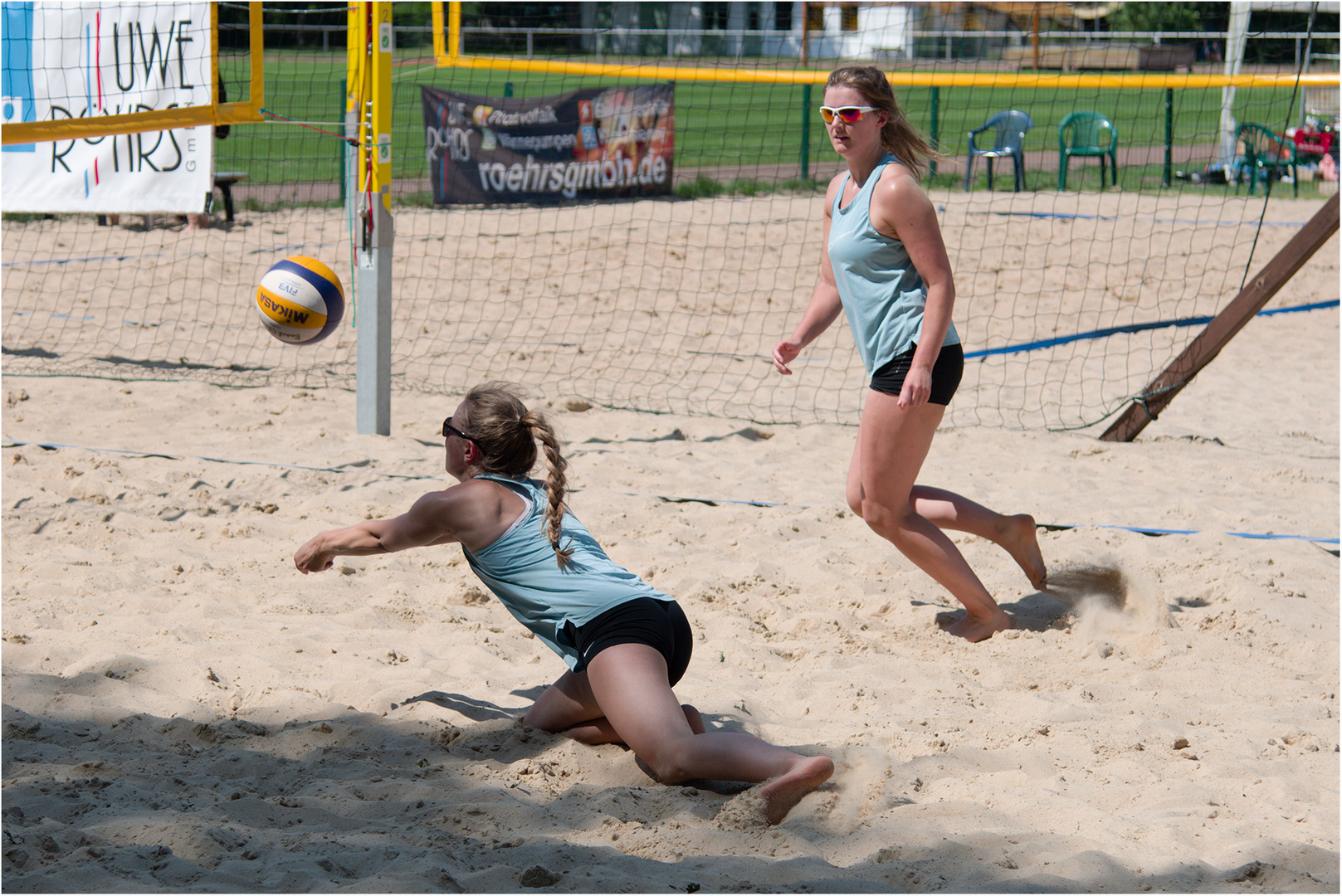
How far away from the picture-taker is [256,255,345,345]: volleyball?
15.4 ft

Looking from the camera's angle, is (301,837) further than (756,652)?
No

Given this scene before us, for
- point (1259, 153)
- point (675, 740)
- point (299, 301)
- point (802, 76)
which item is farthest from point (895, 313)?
point (1259, 153)

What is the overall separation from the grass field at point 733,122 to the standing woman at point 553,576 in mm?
10487

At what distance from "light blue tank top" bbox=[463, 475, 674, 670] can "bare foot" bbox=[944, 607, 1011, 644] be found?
1.18 meters

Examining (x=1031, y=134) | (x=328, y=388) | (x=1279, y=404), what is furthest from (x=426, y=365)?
(x=1031, y=134)

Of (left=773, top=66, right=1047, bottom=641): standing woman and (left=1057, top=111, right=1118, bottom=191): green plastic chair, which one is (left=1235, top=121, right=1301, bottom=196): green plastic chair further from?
(left=773, top=66, right=1047, bottom=641): standing woman

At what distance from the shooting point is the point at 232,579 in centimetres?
369

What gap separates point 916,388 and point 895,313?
27 centimetres

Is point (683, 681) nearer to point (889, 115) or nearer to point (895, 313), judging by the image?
point (895, 313)

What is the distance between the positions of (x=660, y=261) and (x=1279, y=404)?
451 cm

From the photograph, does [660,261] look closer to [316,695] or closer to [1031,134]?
[316,695]

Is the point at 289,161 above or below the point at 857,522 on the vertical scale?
above

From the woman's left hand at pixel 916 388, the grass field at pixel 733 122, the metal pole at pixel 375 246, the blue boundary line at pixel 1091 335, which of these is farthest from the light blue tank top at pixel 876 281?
the grass field at pixel 733 122

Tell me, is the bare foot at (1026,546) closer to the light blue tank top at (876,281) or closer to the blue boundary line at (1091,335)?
the light blue tank top at (876,281)
